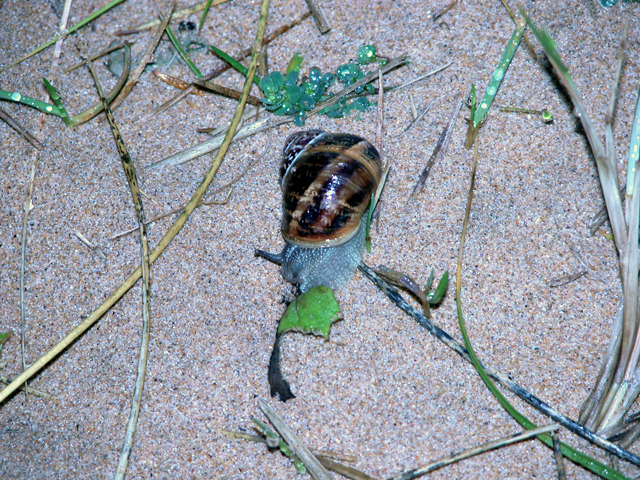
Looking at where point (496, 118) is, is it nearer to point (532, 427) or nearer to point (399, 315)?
point (399, 315)

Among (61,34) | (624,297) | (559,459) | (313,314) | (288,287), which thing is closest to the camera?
(559,459)

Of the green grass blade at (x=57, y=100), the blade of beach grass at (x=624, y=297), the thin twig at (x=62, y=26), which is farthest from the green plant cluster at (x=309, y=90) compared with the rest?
the thin twig at (x=62, y=26)

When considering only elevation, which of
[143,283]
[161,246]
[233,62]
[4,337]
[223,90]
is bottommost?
[4,337]

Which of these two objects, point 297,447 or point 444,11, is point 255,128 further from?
point 297,447

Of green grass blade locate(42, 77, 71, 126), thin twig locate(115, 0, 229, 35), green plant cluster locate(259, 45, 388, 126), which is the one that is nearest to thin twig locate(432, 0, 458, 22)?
green plant cluster locate(259, 45, 388, 126)

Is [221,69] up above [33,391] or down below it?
above

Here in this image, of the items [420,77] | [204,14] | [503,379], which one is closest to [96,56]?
[204,14]
